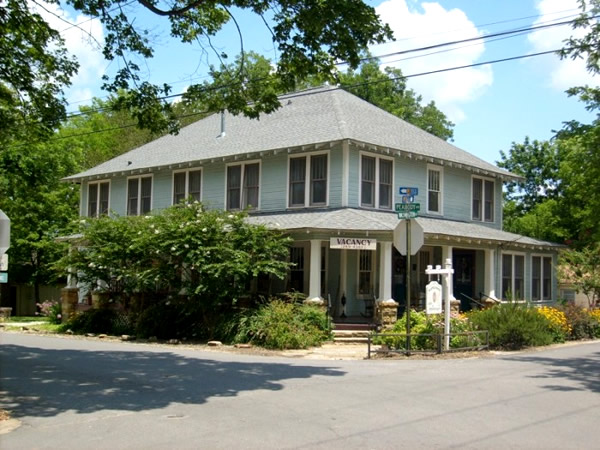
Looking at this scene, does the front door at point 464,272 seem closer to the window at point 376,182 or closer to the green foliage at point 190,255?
the window at point 376,182

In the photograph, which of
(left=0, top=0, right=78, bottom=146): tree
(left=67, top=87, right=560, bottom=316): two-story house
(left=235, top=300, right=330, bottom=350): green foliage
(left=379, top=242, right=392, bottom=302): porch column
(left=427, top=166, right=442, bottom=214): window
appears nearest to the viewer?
(left=0, top=0, right=78, bottom=146): tree

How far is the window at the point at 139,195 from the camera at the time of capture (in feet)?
92.2

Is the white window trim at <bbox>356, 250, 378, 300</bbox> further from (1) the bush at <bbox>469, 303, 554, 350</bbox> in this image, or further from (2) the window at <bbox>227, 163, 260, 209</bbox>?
(1) the bush at <bbox>469, 303, 554, 350</bbox>

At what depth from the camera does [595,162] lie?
72.1ft

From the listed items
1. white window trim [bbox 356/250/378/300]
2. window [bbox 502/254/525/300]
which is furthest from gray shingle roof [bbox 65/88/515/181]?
white window trim [bbox 356/250/378/300]

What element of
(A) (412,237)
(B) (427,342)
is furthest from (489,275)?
(A) (412,237)

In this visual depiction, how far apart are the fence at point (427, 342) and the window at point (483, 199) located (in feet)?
35.2

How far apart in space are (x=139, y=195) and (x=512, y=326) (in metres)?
17.1

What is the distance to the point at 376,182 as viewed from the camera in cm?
2269

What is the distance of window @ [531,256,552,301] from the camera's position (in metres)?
27.7

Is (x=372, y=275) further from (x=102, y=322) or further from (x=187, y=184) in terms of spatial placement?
(x=102, y=322)

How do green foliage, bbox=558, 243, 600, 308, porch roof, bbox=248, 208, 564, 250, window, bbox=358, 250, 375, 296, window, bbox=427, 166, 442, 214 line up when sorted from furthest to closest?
green foliage, bbox=558, 243, 600, 308 → window, bbox=427, 166, 442, 214 → window, bbox=358, 250, 375, 296 → porch roof, bbox=248, 208, 564, 250

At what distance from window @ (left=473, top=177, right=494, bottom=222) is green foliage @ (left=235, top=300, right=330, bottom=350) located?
33.2 ft

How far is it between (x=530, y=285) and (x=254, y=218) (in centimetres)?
1205
